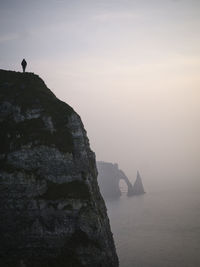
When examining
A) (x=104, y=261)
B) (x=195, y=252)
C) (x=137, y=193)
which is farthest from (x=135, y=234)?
(x=137, y=193)

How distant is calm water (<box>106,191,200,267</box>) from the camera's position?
185 feet

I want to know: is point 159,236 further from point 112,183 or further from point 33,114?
point 112,183

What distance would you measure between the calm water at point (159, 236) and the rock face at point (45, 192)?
93.1ft

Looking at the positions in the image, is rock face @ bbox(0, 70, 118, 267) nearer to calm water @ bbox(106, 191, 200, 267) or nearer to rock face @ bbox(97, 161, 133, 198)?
calm water @ bbox(106, 191, 200, 267)

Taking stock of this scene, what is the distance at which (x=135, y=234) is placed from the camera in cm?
7588

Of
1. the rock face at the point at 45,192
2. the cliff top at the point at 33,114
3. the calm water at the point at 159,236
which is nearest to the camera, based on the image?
the rock face at the point at 45,192

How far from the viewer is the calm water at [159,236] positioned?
2222 inches

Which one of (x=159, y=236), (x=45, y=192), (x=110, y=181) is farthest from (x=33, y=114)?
(x=110, y=181)

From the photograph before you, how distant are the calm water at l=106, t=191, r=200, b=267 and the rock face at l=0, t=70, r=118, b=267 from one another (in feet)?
93.1

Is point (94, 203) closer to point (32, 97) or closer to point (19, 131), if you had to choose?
point (19, 131)

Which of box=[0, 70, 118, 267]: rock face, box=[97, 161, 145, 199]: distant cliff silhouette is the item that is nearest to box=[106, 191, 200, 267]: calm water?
box=[0, 70, 118, 267]: rock face

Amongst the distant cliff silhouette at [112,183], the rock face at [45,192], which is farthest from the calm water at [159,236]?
the distant cliff silhouette at [112,183]

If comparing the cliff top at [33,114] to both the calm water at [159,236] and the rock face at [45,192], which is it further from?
the calm water at [159,236]

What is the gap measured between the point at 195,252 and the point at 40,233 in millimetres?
43692
